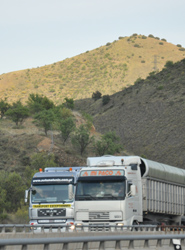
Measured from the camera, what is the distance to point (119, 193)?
24328 mm

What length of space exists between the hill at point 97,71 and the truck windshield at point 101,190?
103m

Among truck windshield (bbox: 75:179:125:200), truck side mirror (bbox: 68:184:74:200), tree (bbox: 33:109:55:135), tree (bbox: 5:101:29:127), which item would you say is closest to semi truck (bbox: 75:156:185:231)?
truck windshield (bbox: 75:179:125:200)

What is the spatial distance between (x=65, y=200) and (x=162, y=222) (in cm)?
660

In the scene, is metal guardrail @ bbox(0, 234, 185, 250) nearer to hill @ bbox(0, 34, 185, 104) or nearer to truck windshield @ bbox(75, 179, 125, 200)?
truck windshield @ bbox(75, 179, 125, 200)

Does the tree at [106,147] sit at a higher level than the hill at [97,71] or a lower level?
lower

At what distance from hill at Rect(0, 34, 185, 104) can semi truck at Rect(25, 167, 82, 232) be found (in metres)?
99.8

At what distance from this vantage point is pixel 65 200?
26953mm

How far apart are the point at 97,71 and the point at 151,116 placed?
55131 mm

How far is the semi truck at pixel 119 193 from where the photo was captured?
79.3ft

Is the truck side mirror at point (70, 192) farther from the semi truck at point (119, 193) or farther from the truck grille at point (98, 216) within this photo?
the truck grille at point (98, 216)

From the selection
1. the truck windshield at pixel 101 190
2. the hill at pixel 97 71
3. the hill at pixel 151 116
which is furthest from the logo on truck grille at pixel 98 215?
the hill at pixel 97 71

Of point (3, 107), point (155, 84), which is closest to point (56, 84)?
point (155, 84)

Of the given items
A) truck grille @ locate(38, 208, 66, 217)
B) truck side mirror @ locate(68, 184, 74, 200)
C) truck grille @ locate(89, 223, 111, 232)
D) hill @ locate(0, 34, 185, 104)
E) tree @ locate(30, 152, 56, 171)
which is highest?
hill @ locate(0, 34, 185, 104)

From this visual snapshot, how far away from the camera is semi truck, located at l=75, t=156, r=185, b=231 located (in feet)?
79.3
